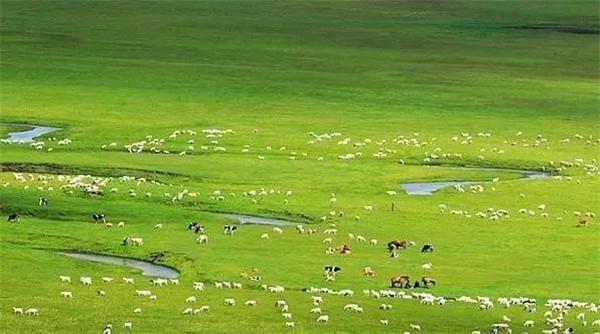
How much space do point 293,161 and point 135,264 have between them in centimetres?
2008

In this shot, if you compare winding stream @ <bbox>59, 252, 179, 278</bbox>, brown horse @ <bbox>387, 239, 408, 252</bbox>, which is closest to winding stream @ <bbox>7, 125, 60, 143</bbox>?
winding stream @ <bbox>59, 252, 179, 278</bbox>

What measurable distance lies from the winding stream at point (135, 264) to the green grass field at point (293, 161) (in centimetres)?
35

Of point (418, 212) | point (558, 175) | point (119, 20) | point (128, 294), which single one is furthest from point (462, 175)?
point (119, 20)

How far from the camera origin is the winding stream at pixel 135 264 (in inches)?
1657

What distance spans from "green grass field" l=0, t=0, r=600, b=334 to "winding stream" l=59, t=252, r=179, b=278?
1.15 feet

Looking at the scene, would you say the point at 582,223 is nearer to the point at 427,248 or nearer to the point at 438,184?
the point at 427,248

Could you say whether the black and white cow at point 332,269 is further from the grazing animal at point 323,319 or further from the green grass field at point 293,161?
the grazing animal at point 323,319

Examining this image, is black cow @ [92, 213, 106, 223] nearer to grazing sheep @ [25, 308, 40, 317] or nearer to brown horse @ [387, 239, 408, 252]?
brown horse @ [387, 239, 408, 252]

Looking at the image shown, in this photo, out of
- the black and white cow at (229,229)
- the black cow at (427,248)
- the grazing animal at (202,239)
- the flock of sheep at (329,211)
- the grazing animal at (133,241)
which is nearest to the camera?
the flock of sheep at (329,211)

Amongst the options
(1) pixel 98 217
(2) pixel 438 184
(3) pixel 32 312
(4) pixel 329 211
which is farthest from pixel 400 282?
(2) pixel 438 184

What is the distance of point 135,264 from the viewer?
43.4 m

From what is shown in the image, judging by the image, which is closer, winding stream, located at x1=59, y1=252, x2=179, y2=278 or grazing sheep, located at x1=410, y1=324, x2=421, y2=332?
grazing sheep, located at x1=410, y1=324, x2=421, y2=332

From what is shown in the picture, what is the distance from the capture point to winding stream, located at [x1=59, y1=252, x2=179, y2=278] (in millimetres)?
42094

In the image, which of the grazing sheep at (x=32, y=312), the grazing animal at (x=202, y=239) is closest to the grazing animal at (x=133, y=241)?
the grazing animal at (x=202, y=239)
